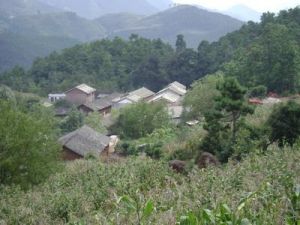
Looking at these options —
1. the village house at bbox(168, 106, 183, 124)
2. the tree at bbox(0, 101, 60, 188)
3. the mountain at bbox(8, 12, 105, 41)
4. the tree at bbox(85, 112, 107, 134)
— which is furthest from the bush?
the mountain at bbox(8, 12, 105, 41)

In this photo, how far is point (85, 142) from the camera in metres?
25.2

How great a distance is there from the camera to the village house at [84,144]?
24281 mm

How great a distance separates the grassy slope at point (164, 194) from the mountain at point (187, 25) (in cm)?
10421

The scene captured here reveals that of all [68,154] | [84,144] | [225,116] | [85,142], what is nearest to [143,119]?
[85,142]

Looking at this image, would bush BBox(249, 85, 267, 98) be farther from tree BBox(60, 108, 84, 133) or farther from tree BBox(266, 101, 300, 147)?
tree BBox(60, 108, 84, 133)

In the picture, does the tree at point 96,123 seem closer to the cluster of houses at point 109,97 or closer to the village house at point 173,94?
the cluster of houses at point 109,97

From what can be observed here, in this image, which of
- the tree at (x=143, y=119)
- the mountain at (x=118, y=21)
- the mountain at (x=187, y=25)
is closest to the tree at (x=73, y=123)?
the tree at (x=143, y=119)

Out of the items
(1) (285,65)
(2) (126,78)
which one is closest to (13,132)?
(1) (285,65)

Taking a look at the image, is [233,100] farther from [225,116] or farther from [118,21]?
[118,21]

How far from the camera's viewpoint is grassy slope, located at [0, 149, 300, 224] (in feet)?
13.1

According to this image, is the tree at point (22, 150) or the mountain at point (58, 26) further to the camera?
the mountain at point (58, 26)

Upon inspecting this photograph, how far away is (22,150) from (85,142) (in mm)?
12074

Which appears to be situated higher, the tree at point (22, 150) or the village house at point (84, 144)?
the tree at point (22, 150)

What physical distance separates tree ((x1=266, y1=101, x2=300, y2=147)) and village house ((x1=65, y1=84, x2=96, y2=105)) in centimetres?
3815
